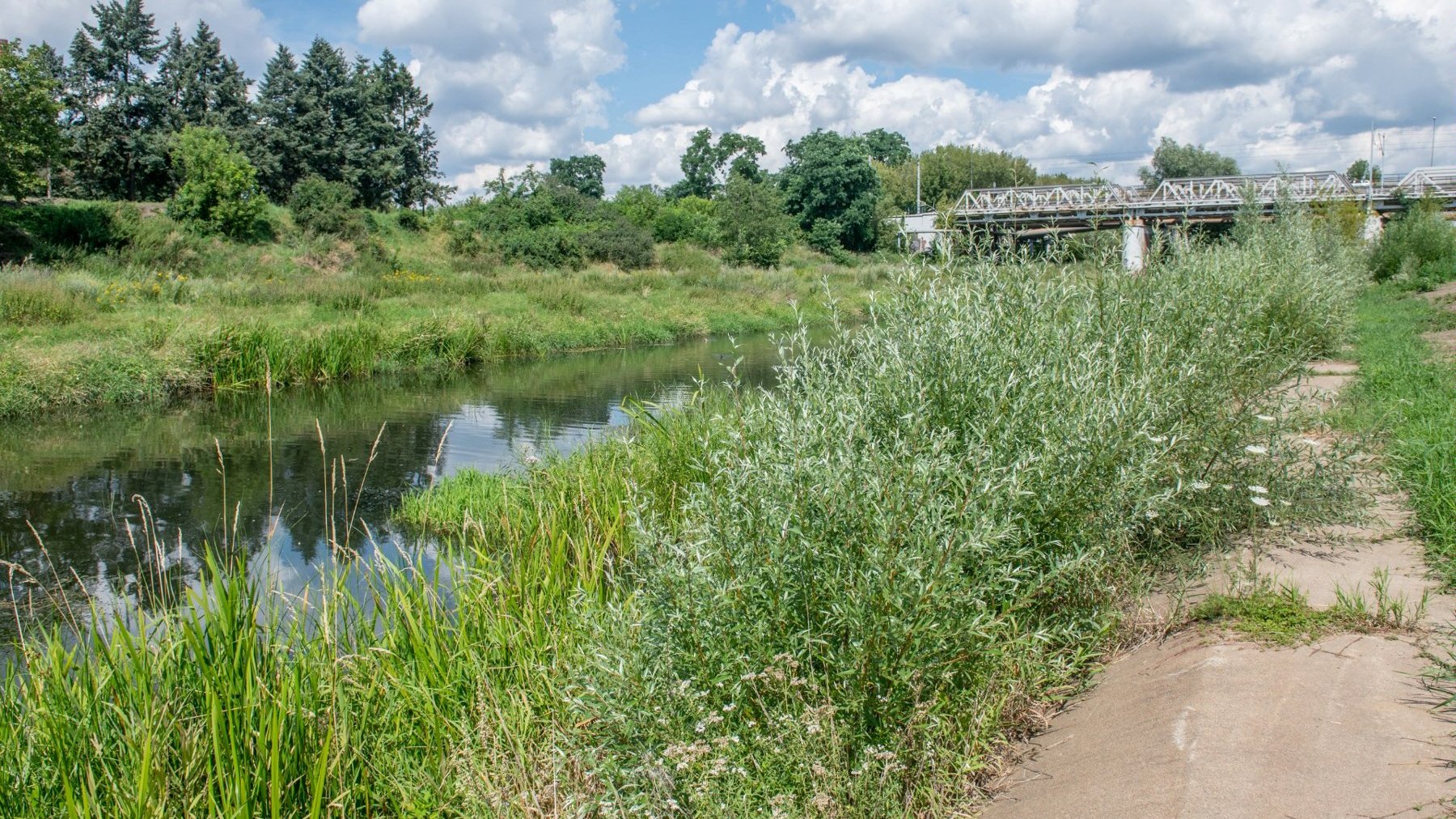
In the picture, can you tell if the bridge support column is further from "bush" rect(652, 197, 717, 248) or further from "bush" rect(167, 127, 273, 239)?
"bush" rect(652, 197, 717, 248)

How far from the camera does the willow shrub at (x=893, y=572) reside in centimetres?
328

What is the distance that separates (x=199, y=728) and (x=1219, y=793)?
3.54 meters

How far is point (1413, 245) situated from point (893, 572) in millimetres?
31107

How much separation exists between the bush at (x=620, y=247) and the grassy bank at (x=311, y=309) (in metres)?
0.76

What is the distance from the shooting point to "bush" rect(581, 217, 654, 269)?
41.0m

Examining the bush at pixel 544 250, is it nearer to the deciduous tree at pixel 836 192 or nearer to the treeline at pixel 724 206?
the treeline at pixel 724 206

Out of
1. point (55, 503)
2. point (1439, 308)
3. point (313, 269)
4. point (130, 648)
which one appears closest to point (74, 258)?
point (313, 269)

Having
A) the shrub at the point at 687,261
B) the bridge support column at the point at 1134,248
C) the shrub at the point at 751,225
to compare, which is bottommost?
the bridge support column at the point at 1134,248

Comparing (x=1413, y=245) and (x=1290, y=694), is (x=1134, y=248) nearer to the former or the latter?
(x=1290, y=694)

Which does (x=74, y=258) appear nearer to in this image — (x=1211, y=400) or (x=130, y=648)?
(x=130, y=648)

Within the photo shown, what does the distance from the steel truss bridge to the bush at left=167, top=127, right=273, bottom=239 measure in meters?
25.7

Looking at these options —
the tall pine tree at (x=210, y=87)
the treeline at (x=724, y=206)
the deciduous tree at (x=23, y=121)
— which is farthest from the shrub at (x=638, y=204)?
the deciduous tree at (x=23, y=121)

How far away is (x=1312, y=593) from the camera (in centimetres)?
442

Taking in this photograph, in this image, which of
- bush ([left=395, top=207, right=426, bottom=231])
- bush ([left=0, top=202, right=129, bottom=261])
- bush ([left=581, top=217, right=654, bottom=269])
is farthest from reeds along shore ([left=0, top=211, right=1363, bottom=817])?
bush ([left=395, top=207, right=426, bottom=231])
